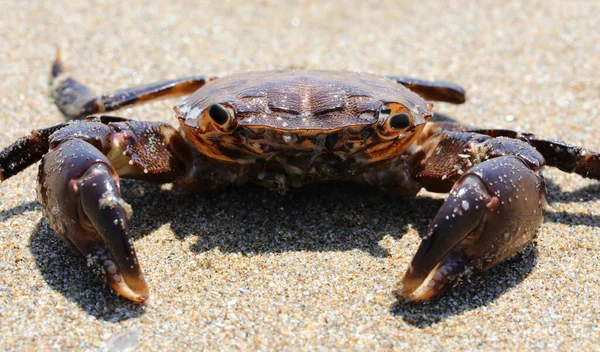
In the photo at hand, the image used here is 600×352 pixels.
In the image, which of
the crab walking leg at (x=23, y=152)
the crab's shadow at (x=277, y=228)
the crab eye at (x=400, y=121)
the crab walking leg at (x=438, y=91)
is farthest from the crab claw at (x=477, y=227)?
the crab walking leg at (x=23, y=152)

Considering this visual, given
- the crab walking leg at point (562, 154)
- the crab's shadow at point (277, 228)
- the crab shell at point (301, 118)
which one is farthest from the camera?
the crab walking leg at point (562, 154)

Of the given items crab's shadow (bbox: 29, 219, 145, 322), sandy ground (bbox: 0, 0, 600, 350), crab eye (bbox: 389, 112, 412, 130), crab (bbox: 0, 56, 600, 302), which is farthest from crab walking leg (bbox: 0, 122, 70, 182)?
crab eye (bbox: 389, 112, 412, 130)

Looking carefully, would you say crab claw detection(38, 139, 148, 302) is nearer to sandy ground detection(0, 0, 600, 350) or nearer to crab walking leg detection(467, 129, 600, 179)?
sandy ground detection(0, 0, 600, 350)

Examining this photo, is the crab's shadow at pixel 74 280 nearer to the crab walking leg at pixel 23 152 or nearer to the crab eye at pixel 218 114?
the crab walking leg at pixel 23 152

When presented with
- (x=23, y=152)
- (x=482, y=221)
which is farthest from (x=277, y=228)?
(x=23, y=152)

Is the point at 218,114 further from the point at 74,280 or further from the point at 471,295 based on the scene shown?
the point at 471,295
